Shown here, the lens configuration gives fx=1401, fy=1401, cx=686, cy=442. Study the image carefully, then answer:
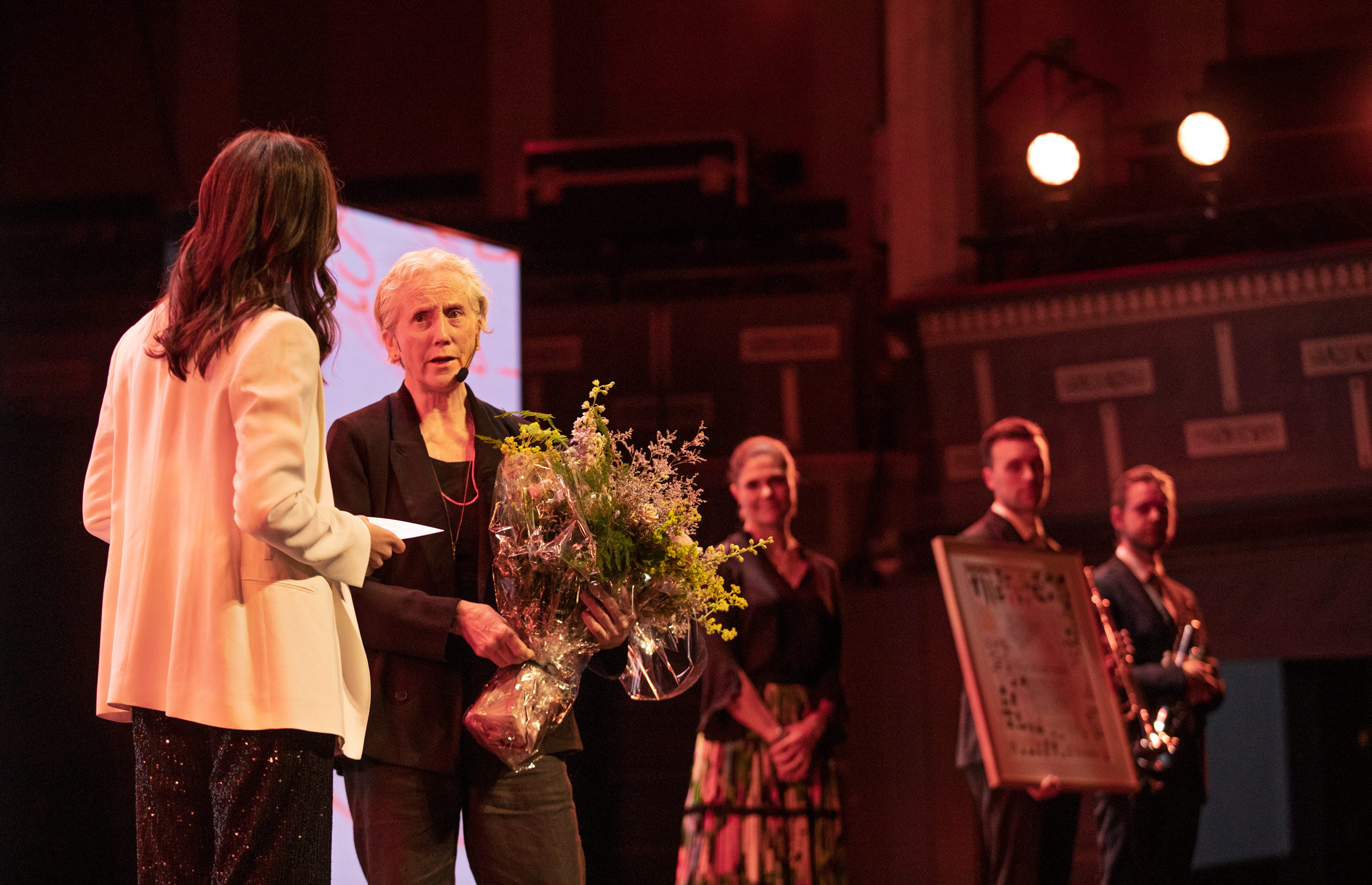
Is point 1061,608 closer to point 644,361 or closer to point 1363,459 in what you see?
point 1363,459

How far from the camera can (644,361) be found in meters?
6.47

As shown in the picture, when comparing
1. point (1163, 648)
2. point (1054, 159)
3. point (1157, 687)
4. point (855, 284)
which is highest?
point (1054, 159)

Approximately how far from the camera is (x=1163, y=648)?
4.09 m

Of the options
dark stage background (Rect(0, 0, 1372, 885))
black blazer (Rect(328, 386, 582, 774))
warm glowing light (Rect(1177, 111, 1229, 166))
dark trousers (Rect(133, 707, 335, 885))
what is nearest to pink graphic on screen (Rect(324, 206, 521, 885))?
dark stage background (Rect(0, 0, 1372, 885))

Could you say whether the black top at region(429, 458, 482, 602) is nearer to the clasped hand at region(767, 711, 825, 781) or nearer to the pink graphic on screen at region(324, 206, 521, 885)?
the pink graphic on screen at region(324, 206, 521, 885)

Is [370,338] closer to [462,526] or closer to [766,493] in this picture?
[766,493]

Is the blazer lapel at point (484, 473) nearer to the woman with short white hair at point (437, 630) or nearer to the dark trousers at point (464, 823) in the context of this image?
the woman with short white hair at point (437, 630)

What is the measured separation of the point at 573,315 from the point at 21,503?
2.65 m

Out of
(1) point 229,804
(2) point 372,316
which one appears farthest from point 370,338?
(1) point 229,804

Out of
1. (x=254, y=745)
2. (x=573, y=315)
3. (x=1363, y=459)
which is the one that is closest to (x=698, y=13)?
(x=573, y=315)

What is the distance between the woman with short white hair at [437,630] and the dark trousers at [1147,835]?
7.31 ft

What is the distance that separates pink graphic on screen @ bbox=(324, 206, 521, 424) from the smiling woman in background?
0.79 m

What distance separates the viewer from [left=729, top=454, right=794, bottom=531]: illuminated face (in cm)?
388

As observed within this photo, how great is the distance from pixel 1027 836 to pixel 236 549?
2489 millimetres
